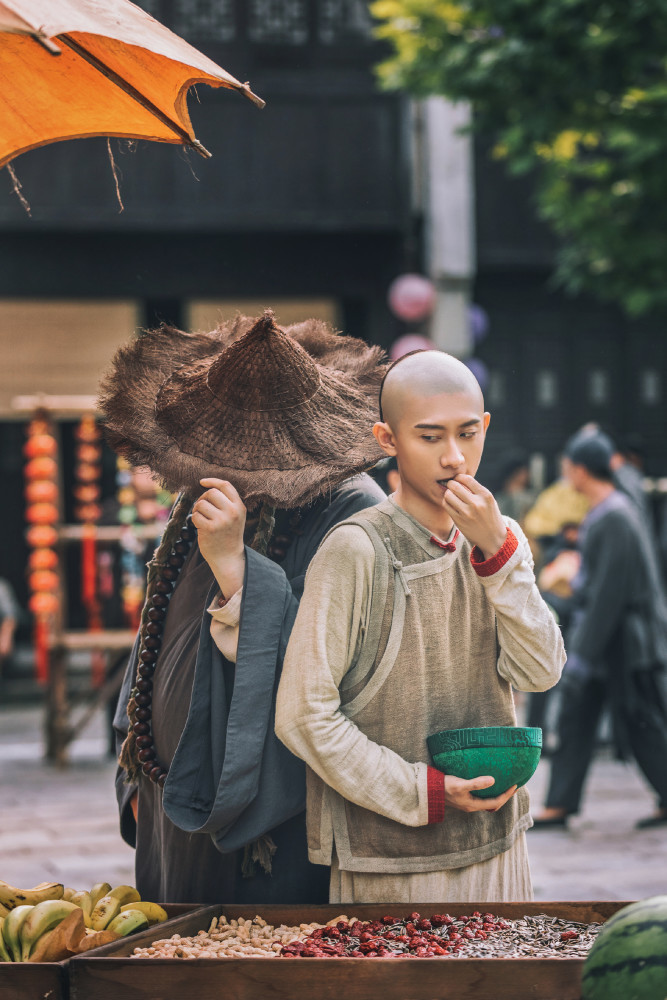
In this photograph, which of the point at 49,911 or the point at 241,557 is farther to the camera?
the point at 241,557

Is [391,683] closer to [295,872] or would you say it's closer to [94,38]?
[295,872]

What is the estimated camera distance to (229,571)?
2502 mm

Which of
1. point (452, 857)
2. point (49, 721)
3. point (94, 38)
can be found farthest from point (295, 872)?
point (49, 721)

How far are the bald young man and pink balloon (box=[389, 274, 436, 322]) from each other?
10.1 m

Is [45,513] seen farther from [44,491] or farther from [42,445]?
[42,445]

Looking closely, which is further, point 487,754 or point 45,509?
point 45,509

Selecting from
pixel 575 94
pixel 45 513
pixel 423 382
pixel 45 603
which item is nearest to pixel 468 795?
pixel 423 382

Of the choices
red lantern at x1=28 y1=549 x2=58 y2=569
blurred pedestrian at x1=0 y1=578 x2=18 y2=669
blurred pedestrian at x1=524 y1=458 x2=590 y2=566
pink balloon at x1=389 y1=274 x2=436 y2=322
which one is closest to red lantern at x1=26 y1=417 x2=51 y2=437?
red lantern at x1=28 y1=549 x2=58 y2=569

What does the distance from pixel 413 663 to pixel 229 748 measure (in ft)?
1.33

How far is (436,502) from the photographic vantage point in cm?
242

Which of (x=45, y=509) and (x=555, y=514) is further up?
(x=45, y=509)

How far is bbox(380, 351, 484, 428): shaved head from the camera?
2398mm

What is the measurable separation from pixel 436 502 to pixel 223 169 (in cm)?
1070

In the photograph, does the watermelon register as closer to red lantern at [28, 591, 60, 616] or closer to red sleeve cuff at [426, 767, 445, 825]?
red sleeve cuff at [426, 767, 445, 825]
